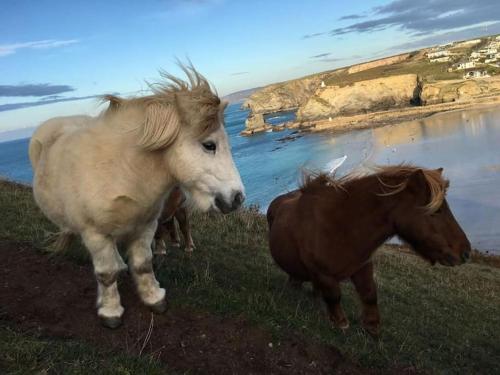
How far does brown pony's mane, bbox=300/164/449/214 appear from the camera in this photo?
466cm

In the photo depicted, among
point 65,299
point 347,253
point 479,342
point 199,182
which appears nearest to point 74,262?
point 65,299

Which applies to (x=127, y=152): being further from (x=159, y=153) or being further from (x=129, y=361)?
(x=129, y=361)

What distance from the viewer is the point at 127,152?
12.5 feet

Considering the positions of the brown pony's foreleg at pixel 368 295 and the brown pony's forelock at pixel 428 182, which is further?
the brown pony's foreleg at pixel 368 295

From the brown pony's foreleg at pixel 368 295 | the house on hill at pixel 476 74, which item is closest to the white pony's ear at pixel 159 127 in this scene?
the brown pony's foreleg at pixel 368 295

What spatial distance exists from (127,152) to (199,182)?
2.37 ft

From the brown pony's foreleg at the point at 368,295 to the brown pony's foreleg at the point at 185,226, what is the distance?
3.69 meters

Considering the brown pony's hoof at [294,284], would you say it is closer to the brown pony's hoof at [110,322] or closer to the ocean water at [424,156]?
the ocean water at [424,156]

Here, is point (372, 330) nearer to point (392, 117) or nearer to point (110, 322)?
point (110, 322)

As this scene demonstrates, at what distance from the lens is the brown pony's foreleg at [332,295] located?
16.8 ft

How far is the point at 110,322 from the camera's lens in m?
4.15

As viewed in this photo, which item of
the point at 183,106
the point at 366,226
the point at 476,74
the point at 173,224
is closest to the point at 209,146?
the point at 183,106

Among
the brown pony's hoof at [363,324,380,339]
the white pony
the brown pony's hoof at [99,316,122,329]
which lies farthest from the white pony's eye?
the brown pony's hoof at [363,324,380,339]

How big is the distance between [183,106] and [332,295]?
9.51 ft
